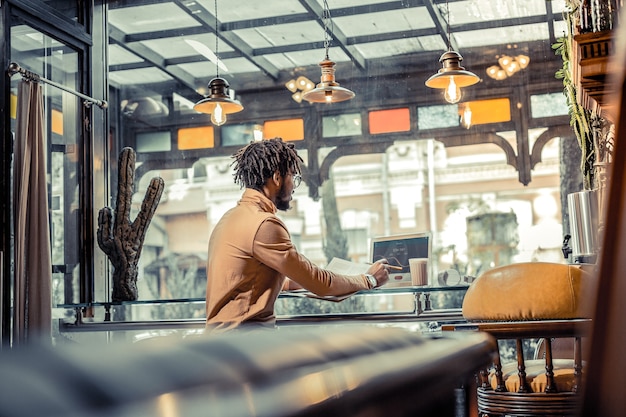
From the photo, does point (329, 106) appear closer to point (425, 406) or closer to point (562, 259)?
point (562, 259)

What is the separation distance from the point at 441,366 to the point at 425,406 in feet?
0.10

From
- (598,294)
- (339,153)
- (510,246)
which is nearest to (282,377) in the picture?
(598,294)

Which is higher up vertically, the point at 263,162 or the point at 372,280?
the point at 263,162

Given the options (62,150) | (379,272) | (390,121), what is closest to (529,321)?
(379,272)

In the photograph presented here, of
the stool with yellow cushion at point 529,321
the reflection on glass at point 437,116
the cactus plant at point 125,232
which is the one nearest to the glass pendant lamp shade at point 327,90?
the reflection on glass at point 437,116

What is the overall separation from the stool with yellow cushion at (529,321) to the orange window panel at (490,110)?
285 centimetres

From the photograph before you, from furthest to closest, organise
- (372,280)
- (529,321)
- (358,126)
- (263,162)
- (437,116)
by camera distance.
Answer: (358,126) < (437,116) < (372,280) < (263,162) < (529,321)

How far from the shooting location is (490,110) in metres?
5.18

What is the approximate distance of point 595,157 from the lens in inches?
169

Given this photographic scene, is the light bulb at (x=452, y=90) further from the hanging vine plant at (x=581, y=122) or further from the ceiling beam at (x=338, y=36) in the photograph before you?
the ceiling beam at (x=338, y=36)

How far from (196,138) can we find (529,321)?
12.6 ft

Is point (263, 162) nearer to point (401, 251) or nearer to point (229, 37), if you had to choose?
point (401, 251)

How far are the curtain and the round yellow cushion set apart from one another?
8.82 feet

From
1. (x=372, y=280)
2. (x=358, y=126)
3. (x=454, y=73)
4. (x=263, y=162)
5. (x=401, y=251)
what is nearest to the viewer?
(x=263, y=162)
